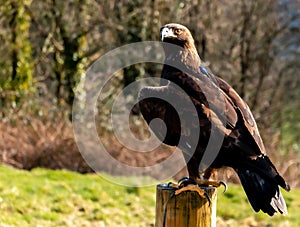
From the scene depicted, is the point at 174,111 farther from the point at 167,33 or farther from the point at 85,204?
the point at 85,204

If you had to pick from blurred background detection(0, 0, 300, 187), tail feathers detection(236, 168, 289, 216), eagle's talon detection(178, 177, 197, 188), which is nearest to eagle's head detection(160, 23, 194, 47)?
eagle's talon detection(178, 177, 197, 188)

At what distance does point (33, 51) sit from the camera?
13.3 m

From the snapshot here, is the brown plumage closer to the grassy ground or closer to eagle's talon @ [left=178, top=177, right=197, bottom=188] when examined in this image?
eagle's talon @ [left=178, top=177, right=197, bottom=188]

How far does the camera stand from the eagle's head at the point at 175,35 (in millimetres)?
5137

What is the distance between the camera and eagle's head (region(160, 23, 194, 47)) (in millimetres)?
5137

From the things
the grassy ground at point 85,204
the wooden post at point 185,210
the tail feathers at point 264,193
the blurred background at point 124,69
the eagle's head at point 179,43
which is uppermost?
the blurred background at point 124,69

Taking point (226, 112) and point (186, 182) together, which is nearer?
point (186, 182)

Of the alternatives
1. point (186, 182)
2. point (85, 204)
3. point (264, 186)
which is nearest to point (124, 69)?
point (85, 204)

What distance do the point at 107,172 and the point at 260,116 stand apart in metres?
5.21

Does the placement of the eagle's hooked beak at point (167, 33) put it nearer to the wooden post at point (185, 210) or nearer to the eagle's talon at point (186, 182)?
the eagle's talon at point (186, 182)

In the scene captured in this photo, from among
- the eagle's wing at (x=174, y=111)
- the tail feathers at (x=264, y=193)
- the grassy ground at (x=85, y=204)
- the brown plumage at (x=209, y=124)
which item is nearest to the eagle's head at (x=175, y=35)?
the brown plumage at (x=209, y=124)

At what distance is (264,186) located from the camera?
414 cm

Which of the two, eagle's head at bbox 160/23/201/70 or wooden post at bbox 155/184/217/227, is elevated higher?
eagle's head at bbox 160/23/201/70

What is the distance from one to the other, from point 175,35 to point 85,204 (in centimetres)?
337
